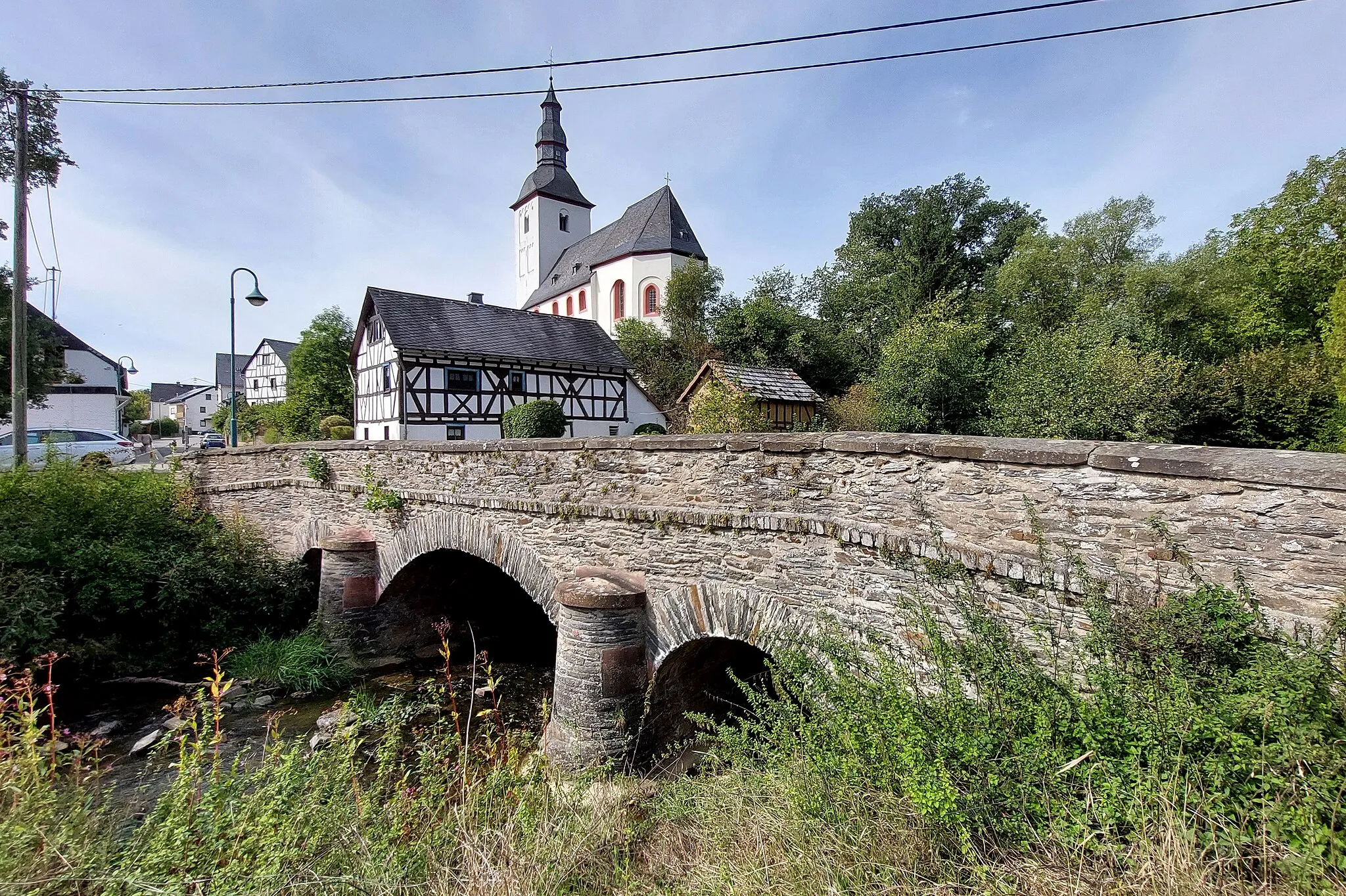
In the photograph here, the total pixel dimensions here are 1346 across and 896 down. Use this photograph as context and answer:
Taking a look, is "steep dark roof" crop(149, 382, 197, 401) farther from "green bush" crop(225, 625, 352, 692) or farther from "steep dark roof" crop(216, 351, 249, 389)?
"green bush" crop(225, 625, 352, 692)

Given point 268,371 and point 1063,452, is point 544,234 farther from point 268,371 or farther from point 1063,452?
point 1063,452

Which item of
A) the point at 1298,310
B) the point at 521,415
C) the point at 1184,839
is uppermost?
the point at 1298,310

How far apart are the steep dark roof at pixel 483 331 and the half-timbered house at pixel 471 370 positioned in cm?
4

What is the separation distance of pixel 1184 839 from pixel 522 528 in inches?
236

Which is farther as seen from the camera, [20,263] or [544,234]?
[544,234]

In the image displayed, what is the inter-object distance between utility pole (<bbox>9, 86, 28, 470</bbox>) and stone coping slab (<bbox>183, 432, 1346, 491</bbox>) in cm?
1188

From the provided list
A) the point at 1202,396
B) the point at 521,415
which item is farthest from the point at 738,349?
the point at 1202,396

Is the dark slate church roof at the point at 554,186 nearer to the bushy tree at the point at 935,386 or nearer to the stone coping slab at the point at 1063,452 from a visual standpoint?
the bushy tree at the point at 935,386

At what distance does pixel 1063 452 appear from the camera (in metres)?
3.26

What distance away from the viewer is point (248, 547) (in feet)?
33.2

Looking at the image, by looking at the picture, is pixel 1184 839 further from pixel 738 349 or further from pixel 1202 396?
pixel 738 349

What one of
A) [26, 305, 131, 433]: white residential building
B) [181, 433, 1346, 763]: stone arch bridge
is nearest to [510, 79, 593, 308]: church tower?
[26, 305, 131, 433]: white residential building

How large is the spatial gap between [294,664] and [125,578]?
2.88 metres

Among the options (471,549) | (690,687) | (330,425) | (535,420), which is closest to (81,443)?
(330,425)
